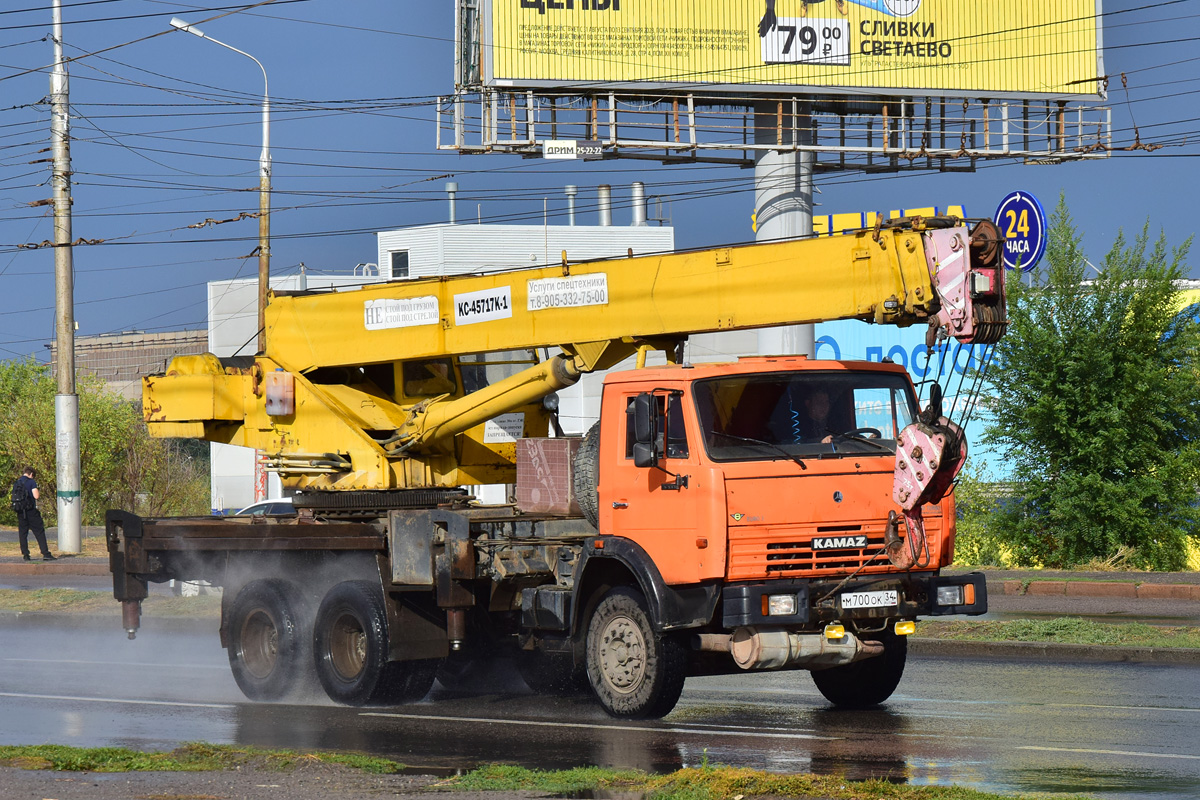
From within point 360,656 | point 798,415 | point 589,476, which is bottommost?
point 360,656

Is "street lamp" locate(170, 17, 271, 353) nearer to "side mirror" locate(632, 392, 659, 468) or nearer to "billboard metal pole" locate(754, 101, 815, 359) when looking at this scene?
"billboard metal pole" locate(754, 101, 815, 359)

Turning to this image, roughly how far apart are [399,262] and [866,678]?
45.0 metres

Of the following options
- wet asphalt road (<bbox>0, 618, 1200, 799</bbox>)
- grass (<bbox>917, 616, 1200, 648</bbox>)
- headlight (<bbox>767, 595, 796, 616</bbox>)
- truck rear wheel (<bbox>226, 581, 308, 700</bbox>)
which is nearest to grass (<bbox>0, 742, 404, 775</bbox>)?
wet asphalt road (<bbox>0, 618, 1200, 799</bbox>)

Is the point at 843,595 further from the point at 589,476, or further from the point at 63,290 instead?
the point at 63,290

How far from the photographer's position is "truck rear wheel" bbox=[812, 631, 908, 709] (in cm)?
1142

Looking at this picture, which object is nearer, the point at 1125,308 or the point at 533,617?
the point at 533,617

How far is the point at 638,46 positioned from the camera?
30328 millimetres

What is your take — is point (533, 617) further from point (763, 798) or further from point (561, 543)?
point (763, 798)

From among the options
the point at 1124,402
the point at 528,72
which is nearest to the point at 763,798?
the point at 1124,402

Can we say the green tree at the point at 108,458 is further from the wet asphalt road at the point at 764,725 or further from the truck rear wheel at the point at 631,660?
the truck rear wheel at the point at 631,660

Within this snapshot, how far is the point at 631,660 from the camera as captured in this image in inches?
422

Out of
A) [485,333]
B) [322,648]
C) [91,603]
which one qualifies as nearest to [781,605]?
[485,333]

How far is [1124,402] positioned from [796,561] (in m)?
14.4

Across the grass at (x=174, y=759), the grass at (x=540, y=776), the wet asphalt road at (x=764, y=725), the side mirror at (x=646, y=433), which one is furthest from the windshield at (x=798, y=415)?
the grass at (x=174, y=759)
